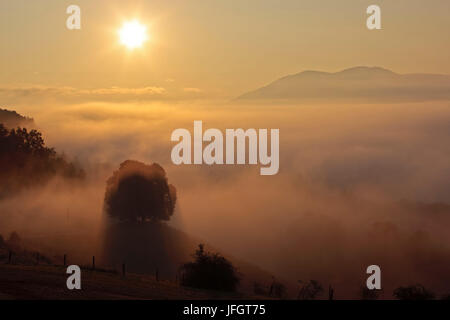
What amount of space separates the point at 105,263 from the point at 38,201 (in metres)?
59.4

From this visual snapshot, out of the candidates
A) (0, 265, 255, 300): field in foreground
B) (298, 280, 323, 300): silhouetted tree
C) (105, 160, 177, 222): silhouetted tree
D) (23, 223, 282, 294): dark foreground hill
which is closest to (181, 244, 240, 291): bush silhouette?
(0, 265, 255, 300): field in foreground

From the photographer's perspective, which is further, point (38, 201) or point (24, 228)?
point (38, 201)

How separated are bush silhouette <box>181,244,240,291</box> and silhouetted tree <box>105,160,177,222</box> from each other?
101060 millimetres

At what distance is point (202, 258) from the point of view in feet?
233

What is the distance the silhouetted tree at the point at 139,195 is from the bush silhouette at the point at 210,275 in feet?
332

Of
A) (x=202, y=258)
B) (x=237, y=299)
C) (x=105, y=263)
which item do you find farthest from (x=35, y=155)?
(x=237, y=299)

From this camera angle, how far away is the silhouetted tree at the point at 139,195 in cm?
17100

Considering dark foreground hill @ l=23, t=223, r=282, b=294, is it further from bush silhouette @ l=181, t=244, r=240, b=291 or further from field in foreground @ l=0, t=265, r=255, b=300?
field in foreground @ l=0, t=265, r=255, b=300

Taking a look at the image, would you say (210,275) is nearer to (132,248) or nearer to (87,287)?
(87,287)

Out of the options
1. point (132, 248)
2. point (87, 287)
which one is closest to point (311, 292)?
point (132, 248)

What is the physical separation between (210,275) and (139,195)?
102 meters

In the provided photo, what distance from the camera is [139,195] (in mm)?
170000
